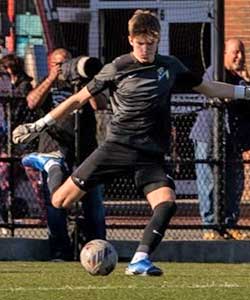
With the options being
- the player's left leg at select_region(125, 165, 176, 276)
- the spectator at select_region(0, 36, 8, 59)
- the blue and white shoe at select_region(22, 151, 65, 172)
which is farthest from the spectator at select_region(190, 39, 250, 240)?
the player's left leg at select_region(125, 165, 176, 276)

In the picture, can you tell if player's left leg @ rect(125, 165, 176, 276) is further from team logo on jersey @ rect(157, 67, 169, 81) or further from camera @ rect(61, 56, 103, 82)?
camera @ rect(61, 56, 103, 82)

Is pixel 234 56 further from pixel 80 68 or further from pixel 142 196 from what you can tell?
pixel 80 68

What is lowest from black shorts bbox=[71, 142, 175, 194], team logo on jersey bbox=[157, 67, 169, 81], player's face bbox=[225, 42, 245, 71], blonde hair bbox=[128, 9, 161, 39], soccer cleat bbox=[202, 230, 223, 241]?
soccer cleat bbox=[202, 230, 223, 241]

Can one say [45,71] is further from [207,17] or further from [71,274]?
[71,274]

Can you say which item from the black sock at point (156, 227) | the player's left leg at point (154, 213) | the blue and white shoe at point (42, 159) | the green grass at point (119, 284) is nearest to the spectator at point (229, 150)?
the green grass at point (119, 284)

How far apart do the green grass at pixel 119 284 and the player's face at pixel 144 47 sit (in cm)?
163

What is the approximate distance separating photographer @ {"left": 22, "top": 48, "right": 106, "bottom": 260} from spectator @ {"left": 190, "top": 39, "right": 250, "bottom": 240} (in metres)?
1.27

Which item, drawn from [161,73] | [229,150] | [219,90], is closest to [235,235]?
[229,150]

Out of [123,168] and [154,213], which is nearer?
[154,213]

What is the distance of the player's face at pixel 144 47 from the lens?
31.7 feet

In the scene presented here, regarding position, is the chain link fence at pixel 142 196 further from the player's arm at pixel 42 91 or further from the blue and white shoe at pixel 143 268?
the blue and white shoe at pixel 143 268

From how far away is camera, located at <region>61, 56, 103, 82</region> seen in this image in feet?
38.3

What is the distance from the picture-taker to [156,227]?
9625mm

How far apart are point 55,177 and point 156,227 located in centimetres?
185
